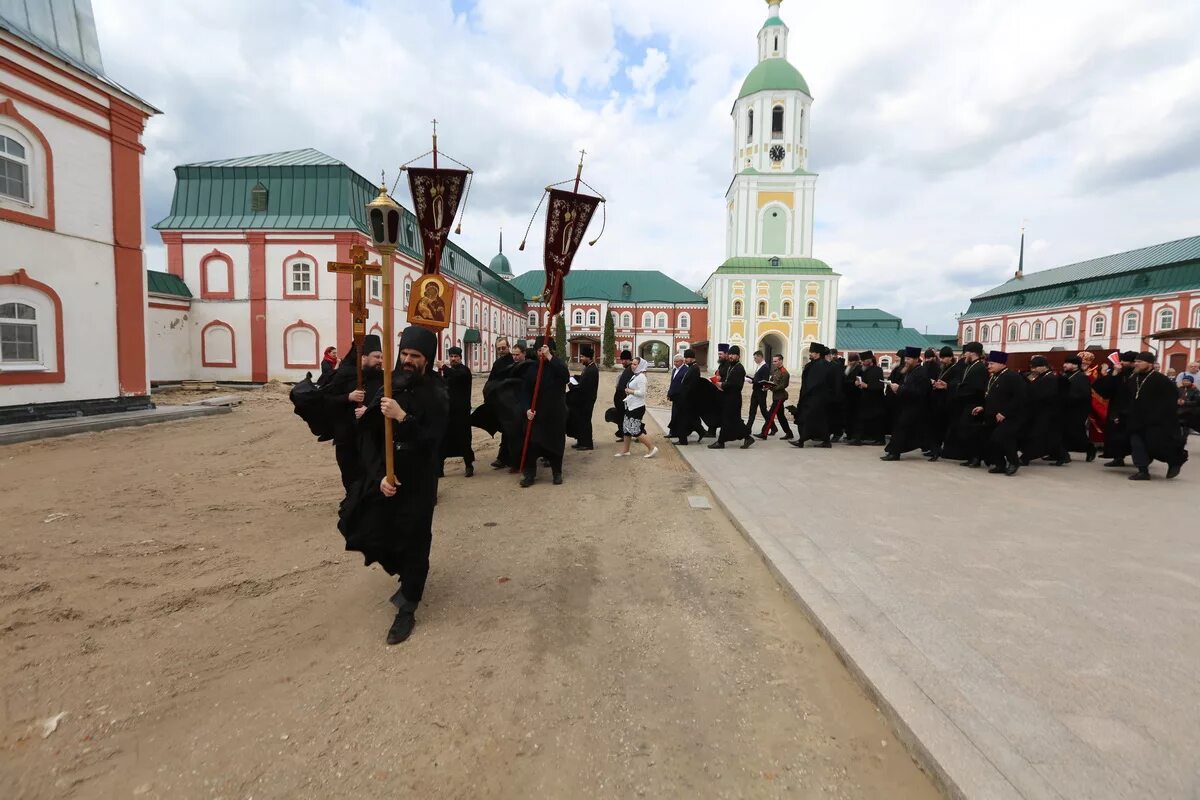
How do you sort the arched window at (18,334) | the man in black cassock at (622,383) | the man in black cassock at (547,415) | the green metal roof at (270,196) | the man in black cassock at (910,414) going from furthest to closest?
the green metal roof at (270,196) < the arched window at (18,334) < the man in black cassock at (622,383) < the man in black cassock at (910,414) < the man in black cassock at (547,415)

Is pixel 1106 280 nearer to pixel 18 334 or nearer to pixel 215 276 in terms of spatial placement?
pixel 215 276

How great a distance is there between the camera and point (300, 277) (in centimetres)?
2488

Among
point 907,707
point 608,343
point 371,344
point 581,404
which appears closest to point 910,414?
point 581,404

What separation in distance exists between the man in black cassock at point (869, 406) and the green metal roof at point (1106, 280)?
139 ft

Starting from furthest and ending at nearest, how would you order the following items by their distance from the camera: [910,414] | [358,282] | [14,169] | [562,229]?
[14,169] → [910,414] → [562,229] → [358,282]

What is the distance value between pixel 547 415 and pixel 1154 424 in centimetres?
835

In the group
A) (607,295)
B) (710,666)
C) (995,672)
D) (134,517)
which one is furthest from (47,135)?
(607,295)

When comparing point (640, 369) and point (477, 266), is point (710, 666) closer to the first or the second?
point (640, 369)

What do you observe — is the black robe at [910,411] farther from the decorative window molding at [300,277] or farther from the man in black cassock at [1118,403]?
the decorative window molding at [300,277]

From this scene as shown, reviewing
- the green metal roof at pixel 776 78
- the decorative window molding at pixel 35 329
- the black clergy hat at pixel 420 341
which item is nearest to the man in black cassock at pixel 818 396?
the black clergy hat at pixel 420 341

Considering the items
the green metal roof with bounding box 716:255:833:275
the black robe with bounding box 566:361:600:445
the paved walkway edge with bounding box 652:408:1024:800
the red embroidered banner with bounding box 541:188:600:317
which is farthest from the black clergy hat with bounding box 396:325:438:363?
the green metal roof with bounding box 716:255:833:275

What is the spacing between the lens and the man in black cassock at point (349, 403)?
449cm

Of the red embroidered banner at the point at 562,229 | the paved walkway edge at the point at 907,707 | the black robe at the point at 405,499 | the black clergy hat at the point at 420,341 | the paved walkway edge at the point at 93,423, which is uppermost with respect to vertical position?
the red embroidered banner at the point at 562,229

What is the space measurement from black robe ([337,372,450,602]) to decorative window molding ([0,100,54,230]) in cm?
1297
